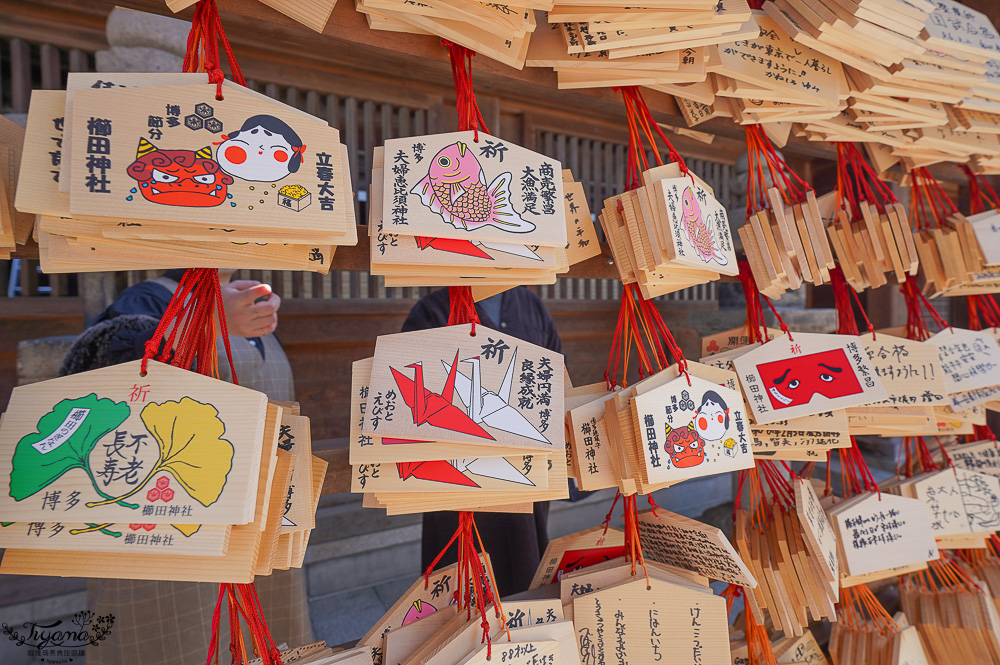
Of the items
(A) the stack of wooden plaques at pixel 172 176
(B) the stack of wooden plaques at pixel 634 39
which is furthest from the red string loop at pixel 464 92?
(A) the stack of wooden plaques at pixel 172 176

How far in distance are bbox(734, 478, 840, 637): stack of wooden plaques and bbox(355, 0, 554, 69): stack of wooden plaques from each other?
1.13 m

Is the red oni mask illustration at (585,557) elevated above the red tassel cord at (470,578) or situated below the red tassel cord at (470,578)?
below

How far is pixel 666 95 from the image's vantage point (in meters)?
1.30

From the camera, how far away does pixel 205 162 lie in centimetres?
67

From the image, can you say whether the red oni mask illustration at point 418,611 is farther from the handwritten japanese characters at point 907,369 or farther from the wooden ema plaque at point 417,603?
the handwritten japanese characters at point 907,369

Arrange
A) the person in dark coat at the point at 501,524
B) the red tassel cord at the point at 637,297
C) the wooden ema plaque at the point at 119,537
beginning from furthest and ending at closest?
1. the person in dark coat at the point at 501,524
2. the red tassel cord at the point at 637,297
3. the wooden ema plaque at the point at 119,537

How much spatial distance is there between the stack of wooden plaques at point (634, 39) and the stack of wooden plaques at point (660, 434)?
58 cm

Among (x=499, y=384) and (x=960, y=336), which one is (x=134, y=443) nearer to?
(x=499, y=384)

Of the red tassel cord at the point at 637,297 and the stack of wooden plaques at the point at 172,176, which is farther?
the red tassel cord at the point at 637,297

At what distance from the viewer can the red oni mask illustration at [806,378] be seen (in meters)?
1.19

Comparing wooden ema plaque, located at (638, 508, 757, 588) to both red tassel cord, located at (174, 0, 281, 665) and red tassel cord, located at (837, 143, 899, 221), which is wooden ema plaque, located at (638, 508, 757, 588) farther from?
red tassel cord, located at (837, 143, 899, 221)

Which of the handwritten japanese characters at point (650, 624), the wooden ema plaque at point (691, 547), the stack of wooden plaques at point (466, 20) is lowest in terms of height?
the handwritten japanese characters at point (650, 624)

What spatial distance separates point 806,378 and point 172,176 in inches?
49.1

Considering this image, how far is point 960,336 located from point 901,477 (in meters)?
0.45
